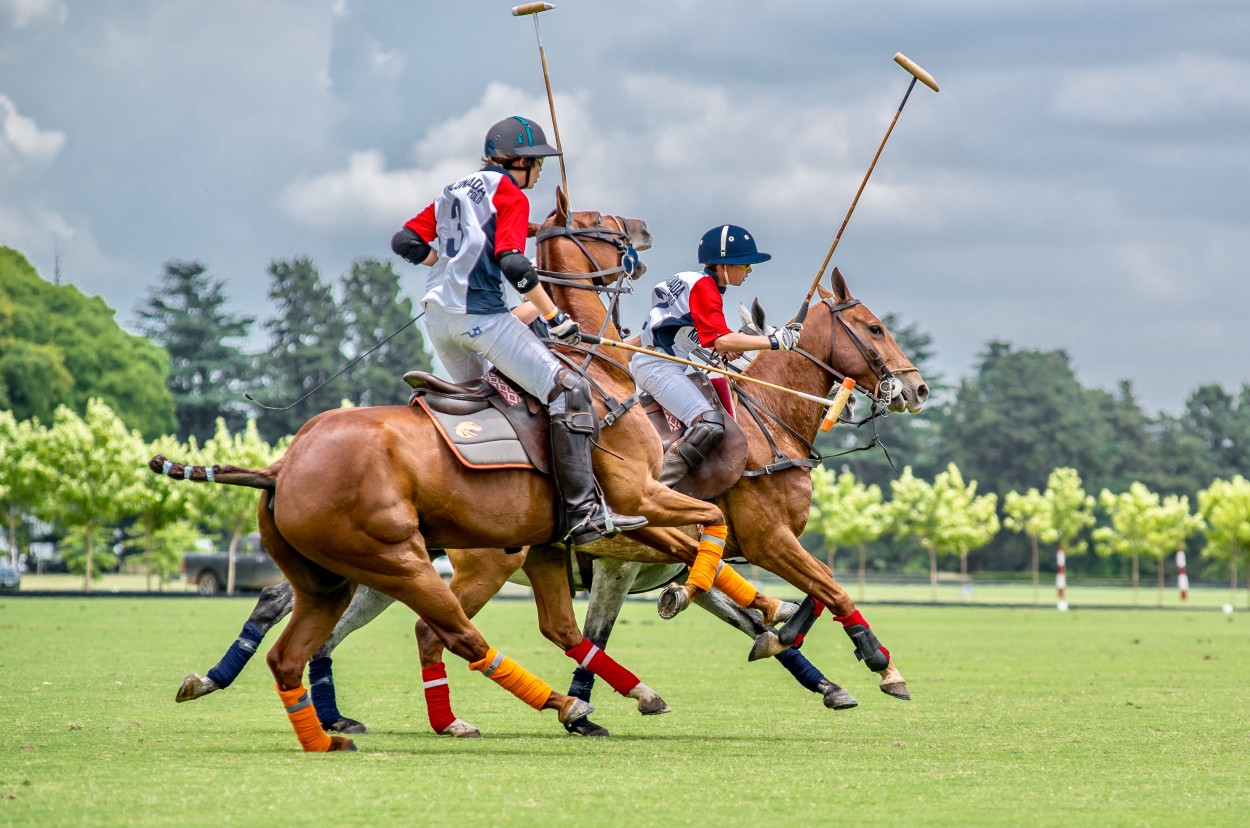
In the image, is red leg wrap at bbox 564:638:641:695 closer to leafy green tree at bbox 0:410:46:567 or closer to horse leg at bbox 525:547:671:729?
horse leg at bbox 525:547:671:729

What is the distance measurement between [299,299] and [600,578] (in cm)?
8506

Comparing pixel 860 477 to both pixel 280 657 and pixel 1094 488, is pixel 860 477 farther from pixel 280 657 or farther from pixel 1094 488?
pixel 280 657

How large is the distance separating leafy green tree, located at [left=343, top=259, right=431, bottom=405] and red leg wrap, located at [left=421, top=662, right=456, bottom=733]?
7605 cm

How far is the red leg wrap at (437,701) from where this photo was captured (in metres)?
9.49

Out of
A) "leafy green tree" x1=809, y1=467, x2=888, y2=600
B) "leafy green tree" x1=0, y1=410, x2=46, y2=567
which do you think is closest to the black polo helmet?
"leafy green tree" x1=0, y1=410, x2=46, y2=567

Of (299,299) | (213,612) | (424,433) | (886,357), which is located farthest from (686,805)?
(299,299)

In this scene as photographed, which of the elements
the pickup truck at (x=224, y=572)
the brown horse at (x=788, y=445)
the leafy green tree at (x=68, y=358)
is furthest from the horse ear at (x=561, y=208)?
the leafy green tree at (x=68, y=358)

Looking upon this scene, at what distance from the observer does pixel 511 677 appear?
8250 mm

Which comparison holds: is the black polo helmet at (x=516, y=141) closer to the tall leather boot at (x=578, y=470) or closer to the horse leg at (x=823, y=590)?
the tall leather boot at (x=578, y=470)

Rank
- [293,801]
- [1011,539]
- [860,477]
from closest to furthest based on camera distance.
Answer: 1. [293,801]
2. [1011,539]
3. [860,477]

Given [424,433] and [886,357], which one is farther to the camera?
[886,357]

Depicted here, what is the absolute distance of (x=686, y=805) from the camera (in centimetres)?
632

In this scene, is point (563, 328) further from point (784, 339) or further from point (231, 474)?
point (784, 339)

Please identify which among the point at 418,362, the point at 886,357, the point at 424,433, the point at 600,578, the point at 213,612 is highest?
the point at 418,362
